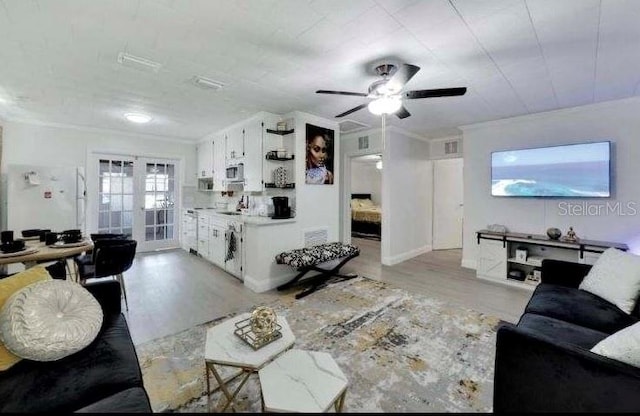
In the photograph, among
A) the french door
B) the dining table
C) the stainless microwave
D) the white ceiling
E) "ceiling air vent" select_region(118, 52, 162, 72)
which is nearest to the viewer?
the white ceiling

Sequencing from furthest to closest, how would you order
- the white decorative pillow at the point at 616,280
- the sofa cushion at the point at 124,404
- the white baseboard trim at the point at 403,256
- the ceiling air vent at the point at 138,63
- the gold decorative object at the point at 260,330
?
the white baseboard trim at the point at 403,256 < the ceiling air vent at the point at 138,63 < the white decorative pillow at the point at 616,280 < the gold decorative object at the point at 260,330 < the sofa cushion at the point at 124,404

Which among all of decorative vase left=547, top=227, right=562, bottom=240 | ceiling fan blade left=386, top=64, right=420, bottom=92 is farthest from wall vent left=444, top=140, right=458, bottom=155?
ceiling fan blade left=386, top=64, right=420, bottom=92

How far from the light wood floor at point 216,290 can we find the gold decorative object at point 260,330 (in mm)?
1242

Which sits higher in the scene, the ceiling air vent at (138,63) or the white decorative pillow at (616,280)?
the ceiling air vent at (138,63)

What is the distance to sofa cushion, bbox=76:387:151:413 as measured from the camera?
772mm

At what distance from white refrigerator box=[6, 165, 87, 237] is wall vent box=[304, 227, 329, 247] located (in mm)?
3529

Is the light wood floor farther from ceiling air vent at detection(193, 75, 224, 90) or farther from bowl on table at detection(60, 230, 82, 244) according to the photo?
ceiling air vent at detection(193, 75, 224, 90)

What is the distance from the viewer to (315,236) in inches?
158

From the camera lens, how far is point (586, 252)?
3.18 meters

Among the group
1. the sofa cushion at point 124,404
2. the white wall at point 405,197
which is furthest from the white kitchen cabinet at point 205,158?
the sofa cushion at point 124,404

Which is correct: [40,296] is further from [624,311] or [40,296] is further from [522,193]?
[522,193]

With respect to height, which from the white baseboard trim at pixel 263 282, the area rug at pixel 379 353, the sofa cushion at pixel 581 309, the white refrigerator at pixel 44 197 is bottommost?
the area rug at pixel 379 353

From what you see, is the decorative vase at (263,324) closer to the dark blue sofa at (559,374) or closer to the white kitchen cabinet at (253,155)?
the dark blue sofa at (559,374)

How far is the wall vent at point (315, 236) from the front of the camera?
12.8 feet
